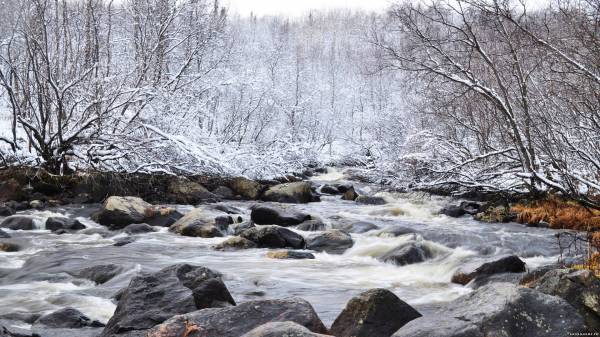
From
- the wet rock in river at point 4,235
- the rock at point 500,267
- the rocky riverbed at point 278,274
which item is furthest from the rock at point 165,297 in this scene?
the wet rock in river at point 4,235

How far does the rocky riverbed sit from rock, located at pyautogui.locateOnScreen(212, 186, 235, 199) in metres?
0.27

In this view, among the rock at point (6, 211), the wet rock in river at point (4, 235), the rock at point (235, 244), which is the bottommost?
the rock at point (235, 244)

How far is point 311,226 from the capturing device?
38.7ft

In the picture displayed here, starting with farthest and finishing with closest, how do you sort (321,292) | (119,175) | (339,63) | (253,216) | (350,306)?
(339,63), (119,175), (253,216), (321,292), (350,306)

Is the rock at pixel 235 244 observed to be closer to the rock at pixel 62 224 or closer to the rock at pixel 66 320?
the rock at pixel 62 224

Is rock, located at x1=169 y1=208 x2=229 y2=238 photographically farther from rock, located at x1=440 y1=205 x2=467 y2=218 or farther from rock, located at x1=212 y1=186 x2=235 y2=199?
rock, located at x1=440 y1=205 x2=467 y2=218

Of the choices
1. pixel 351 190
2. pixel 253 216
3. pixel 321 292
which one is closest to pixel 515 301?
pixel 321 292

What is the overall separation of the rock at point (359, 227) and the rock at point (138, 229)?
14.4 ft

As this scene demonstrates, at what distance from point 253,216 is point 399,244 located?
3.94m

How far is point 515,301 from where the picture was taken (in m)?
3.40

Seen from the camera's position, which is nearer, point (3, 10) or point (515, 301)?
point (515, 301)

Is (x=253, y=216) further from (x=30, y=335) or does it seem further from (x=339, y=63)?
(x=339, y=63)

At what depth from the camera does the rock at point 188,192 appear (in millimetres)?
15406

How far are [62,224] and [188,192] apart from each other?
197 inches
